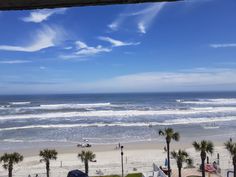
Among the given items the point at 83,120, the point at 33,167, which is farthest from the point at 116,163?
the point at 83,120

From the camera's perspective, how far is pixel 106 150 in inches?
1688

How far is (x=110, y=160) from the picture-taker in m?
38.7

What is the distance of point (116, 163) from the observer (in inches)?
1473

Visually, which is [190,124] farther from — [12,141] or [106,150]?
[12,141]

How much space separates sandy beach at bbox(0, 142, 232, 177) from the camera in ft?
112

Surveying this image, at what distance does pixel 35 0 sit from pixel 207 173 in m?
28.6

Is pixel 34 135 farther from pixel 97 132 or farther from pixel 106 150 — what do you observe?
pixel 106 150

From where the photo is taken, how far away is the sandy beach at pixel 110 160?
3409cm

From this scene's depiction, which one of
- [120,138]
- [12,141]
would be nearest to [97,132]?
[120,138]

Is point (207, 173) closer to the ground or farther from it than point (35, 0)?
closer to the ground

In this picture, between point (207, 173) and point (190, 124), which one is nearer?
point (207, 173)

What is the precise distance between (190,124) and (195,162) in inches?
1098

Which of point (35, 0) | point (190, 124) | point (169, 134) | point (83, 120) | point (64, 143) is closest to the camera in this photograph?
point (35, 0)

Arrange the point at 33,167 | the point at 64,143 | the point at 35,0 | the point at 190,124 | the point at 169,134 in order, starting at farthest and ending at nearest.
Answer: the point at 190,124
the point at 64,143
the point at 33,167
the point at 169,134
the point at 35,0
